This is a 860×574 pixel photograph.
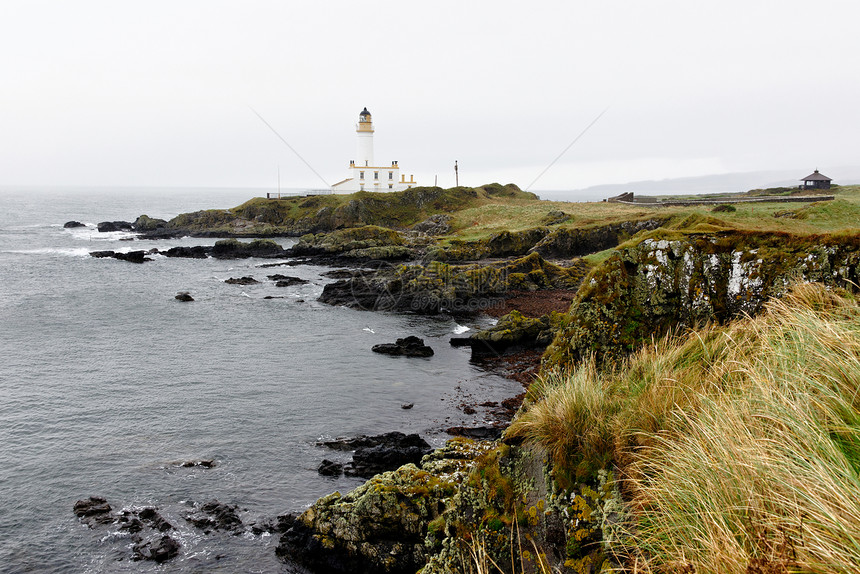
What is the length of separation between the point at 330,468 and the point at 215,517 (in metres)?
3.31

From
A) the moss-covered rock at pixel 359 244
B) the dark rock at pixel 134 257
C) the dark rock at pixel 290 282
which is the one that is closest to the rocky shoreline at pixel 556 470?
the dark rock at pixel 290 282

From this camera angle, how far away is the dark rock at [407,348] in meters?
26.6

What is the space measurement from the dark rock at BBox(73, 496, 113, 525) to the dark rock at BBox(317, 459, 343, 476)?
5.26 m

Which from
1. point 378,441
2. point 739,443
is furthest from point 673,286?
point 378,441

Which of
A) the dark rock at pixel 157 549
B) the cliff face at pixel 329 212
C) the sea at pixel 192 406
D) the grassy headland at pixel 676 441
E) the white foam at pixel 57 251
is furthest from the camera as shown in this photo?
the cliff face at pixel 329 212

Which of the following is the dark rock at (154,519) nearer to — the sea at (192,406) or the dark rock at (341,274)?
the sea at (192,406)

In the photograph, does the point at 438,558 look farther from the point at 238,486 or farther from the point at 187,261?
the point at 187,261

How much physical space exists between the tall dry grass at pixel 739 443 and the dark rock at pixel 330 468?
969 cm

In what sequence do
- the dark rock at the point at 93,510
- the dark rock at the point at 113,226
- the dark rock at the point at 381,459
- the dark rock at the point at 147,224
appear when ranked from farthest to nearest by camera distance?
the dark rock at the point at 147,224 < the dark rock at the point at 113,226 < the dark rock at the point at 381,459 < the dark rock at the point at 93,510

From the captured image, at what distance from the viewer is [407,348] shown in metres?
27.0

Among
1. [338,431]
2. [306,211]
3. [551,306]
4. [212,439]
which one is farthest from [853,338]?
[306,211]

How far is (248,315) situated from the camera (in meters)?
36.1

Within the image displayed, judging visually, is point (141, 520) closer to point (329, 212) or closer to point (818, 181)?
point (329, 212)

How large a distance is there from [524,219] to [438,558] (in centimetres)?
6502
